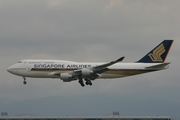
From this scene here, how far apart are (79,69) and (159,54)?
58.2ft

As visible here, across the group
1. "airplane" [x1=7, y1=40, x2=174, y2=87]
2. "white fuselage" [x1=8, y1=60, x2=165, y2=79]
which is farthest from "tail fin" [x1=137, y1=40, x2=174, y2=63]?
"white fuselage" [x1=8, y1=60, x2=165, y2=79]

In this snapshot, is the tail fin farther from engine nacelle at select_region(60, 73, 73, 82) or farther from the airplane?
engine nacelle at select_region(60, 73, 73, 82)

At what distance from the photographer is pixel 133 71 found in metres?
101

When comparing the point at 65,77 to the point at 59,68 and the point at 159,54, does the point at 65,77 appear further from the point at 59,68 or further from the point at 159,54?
the point at 159,54

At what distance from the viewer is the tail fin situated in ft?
344

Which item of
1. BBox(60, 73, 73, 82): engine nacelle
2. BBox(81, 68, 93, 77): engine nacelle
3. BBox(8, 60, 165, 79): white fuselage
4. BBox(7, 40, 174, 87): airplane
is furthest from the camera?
BBox(8, 60, 165, 79): white fuselage

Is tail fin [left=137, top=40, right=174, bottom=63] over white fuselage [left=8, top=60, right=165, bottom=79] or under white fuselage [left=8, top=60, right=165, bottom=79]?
over

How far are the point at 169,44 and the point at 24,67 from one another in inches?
1205

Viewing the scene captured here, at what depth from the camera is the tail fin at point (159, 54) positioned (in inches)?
4124

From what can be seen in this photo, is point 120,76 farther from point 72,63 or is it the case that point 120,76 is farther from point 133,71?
point 72,63

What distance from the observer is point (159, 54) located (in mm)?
106375

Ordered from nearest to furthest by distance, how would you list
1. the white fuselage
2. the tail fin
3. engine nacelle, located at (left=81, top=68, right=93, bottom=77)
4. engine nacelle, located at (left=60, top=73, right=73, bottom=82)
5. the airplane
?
engine nacelle, located at (left=60, top=73, right=73, bottom=82)
engine nacelle, located at (left=81, top=68, right=93, bottom=77)
the airplane
the white fuselage
the tail fin

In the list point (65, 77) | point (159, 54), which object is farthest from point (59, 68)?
point (159, 54)

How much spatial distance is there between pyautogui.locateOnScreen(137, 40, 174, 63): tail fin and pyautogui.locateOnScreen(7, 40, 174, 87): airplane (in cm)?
133
